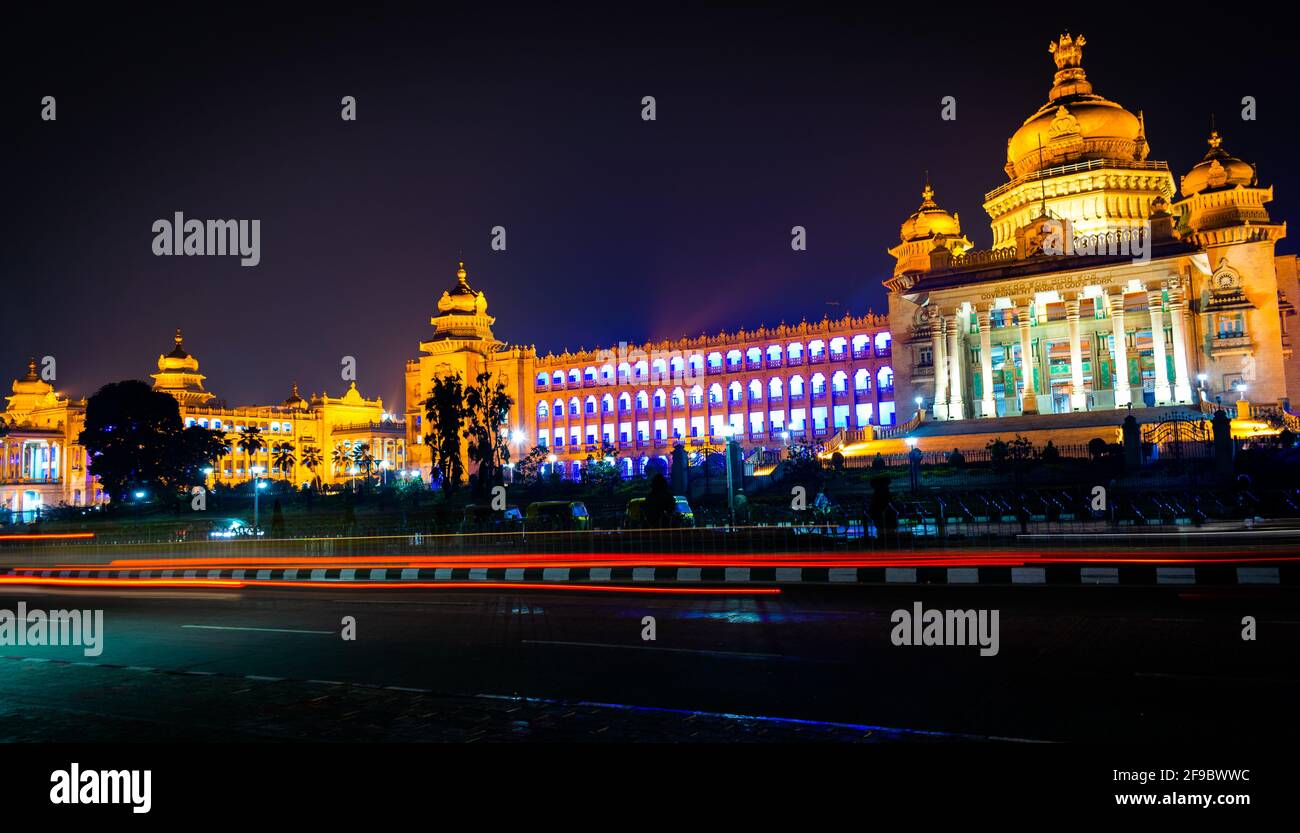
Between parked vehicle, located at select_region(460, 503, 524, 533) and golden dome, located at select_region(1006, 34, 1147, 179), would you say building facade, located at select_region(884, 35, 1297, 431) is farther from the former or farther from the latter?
parked vehicle, located at select_region(460, 503, 524, 533)

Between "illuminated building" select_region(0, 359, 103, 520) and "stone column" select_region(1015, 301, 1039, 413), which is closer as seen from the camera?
"stone column" select_region(1015, 301, 1039, 413)

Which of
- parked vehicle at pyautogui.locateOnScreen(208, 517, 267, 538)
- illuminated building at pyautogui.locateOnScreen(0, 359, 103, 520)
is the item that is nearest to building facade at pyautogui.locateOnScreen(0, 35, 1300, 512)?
parked vehicle at pyautogui.locateOnScreen(208, 517, 267, 538)

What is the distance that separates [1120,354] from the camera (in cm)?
5319

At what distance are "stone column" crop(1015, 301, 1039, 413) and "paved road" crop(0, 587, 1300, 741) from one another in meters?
43.5

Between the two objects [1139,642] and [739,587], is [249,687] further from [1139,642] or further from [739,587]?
[739,587]

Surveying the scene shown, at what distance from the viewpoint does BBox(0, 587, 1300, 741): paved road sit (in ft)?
20.4

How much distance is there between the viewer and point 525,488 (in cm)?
5081

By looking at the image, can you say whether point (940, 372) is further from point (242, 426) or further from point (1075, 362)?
point (242, 426)

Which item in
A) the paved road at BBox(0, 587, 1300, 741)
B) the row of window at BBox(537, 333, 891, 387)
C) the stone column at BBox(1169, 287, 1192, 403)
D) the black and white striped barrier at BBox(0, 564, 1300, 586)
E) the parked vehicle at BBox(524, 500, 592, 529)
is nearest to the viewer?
the paved road at BBox(0, 587, 1300, 741)

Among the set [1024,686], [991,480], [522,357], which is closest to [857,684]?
[1024,686]

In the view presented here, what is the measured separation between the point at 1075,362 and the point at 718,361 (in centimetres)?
4357

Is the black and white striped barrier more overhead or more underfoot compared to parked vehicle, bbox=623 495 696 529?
more underfoot
